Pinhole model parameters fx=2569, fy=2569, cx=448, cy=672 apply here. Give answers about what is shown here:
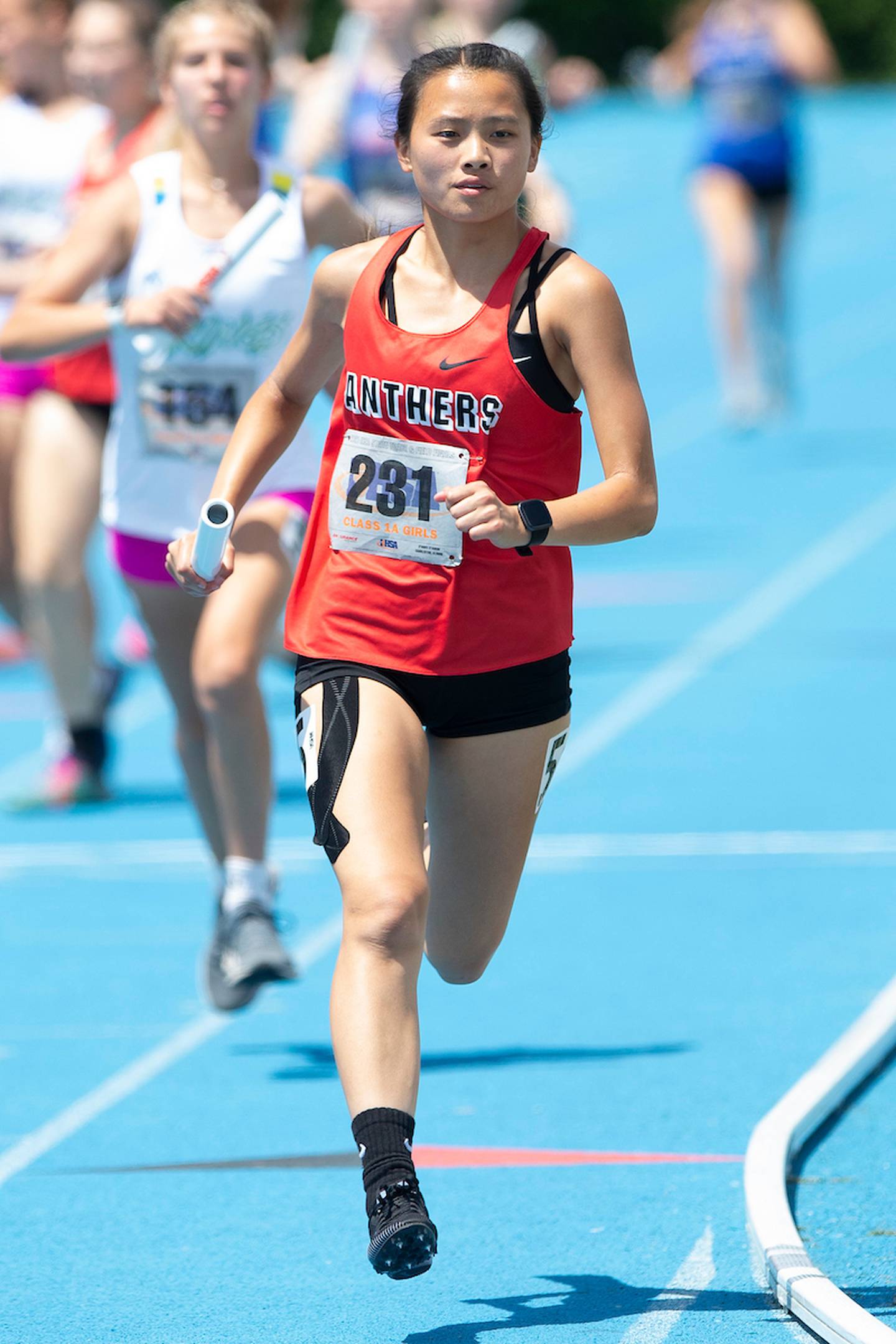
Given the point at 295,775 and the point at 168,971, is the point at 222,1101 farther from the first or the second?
the point at 295,775

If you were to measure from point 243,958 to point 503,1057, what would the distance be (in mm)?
704

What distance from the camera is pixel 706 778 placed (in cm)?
898

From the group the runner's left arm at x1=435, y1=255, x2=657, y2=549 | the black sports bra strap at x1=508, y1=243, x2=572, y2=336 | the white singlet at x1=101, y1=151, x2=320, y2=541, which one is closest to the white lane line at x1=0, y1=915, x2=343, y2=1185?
the white singlet at x1=101, y1=151, x2=320, y2=541

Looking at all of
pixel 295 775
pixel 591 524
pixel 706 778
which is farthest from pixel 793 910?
pixel 591 524

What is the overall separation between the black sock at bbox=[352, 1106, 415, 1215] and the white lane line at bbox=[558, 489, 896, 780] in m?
5.23

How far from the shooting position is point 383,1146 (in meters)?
3.95

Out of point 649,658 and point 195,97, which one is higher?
point 195,97

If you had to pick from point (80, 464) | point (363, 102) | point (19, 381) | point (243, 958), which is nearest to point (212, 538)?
point (243, 958)

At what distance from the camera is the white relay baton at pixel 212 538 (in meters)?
4.41

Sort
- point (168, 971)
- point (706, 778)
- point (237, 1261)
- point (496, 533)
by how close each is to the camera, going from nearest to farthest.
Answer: point (496, 533)
point (237, 1261)
point (168, 971)
point (706, 778)

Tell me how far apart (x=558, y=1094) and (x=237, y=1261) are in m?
1.23

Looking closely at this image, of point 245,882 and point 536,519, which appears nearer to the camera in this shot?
point 536,519

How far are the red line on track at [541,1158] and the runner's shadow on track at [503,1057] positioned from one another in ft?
2.11

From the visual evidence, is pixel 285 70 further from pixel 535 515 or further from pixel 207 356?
pixel 535 515
